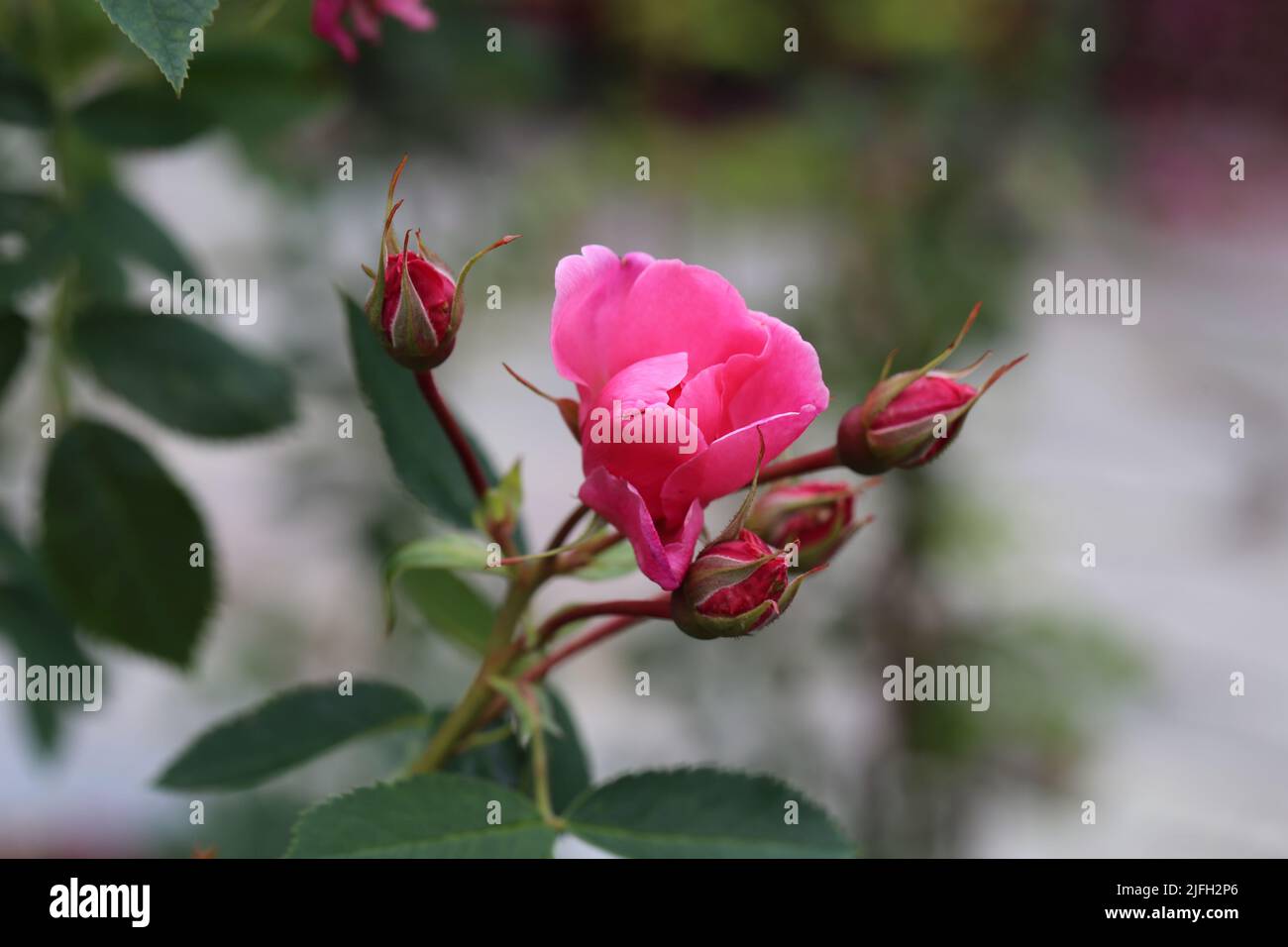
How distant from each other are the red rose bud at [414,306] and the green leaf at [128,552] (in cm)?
23

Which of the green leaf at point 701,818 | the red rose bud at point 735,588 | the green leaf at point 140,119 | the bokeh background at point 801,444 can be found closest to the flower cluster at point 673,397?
the red rose bud at point 735,588

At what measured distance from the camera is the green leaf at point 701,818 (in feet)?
1.59

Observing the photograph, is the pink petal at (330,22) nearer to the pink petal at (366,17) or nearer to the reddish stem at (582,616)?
the pink petal at (366,17)

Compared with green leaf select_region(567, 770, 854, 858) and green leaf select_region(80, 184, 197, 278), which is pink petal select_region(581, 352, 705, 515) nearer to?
green leaf select_region(567, 770, 854, 858)

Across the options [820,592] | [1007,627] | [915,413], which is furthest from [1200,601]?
[915,413]

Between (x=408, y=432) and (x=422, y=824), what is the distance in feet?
0.57

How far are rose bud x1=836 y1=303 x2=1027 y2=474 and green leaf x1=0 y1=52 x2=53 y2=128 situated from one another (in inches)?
18.3

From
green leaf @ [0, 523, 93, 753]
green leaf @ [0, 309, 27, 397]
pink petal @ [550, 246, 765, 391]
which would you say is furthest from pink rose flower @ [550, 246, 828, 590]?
green leaf @ [0, 523, 93, 753]

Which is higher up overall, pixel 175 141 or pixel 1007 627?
pixel 175 141

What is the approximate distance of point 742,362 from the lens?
1.31 feet

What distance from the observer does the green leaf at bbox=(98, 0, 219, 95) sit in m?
0.37

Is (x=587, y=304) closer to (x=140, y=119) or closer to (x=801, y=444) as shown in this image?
(x=140, y=119)
